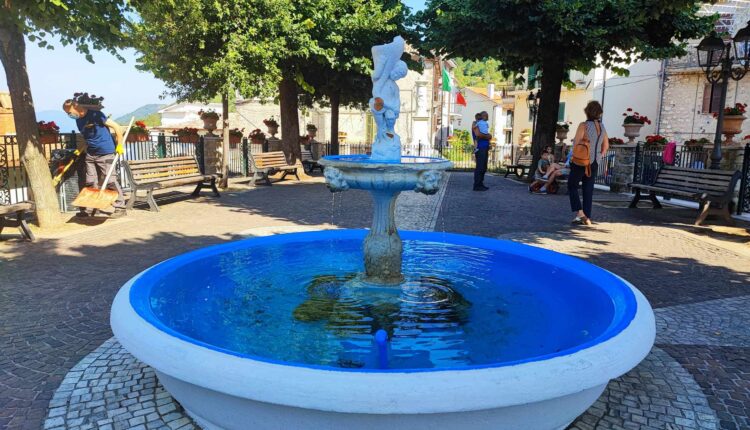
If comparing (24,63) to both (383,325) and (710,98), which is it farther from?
(710,98)

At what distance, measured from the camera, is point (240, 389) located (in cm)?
241

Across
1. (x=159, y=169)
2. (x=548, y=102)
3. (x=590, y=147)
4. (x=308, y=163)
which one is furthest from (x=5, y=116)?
(x=548, y=102)

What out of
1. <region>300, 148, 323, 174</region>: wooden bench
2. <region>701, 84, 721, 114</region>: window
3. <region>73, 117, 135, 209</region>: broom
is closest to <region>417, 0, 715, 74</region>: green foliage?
<region>300, 148, 323, 174</region>: wooden bench

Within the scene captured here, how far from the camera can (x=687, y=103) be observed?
2952cm

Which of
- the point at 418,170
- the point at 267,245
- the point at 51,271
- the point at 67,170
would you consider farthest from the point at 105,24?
the point at 418,170

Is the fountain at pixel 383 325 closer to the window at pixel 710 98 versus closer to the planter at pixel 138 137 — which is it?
the planter at pixel 138 137

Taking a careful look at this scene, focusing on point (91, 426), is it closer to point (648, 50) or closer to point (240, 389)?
point (240, 389)

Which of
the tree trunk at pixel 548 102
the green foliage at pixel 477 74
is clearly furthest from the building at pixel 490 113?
the tree trunk at pixel 548 102

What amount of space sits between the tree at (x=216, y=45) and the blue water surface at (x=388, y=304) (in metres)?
8.91

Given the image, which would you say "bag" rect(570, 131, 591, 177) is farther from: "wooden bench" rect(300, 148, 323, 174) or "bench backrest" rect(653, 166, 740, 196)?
"wooden bench" rect(300, 148, 323, 174)

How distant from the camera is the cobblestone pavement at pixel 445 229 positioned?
318 centimetres

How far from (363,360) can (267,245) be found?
2.98m

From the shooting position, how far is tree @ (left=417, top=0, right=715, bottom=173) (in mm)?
13180

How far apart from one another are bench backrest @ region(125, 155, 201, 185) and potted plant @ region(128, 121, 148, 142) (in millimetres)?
4263
